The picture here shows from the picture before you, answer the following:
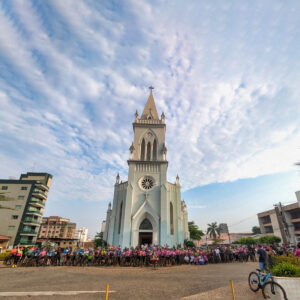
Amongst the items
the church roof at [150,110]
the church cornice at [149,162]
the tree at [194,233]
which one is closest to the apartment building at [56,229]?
the tree at [194,233]

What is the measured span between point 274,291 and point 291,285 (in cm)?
53

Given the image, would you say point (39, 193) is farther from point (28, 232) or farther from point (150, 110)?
point (150, 110)

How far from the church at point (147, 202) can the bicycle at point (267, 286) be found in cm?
1766

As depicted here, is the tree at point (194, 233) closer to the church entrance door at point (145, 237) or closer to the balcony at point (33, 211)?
the church entrance door at point (145, 237)

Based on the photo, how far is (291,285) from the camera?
18.9 feet

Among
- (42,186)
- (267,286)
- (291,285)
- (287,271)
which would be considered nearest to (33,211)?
(42,186)

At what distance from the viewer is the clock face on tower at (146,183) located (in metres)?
27.7

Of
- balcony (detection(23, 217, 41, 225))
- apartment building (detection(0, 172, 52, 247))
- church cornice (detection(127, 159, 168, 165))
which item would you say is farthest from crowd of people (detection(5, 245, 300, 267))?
balcony (detection(23, 217, 41, 225))

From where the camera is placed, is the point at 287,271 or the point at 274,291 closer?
the point at 274,291

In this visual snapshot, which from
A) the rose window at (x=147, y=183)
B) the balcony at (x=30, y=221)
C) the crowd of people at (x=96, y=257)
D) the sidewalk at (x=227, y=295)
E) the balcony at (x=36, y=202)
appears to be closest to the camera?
the sidewalk at (x=227, y=295)

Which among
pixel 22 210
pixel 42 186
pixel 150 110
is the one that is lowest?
pixel 22 210

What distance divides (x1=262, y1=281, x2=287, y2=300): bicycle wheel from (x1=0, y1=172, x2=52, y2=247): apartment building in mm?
40547

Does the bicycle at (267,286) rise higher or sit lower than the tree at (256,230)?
lower

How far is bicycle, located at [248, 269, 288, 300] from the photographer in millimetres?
5699
